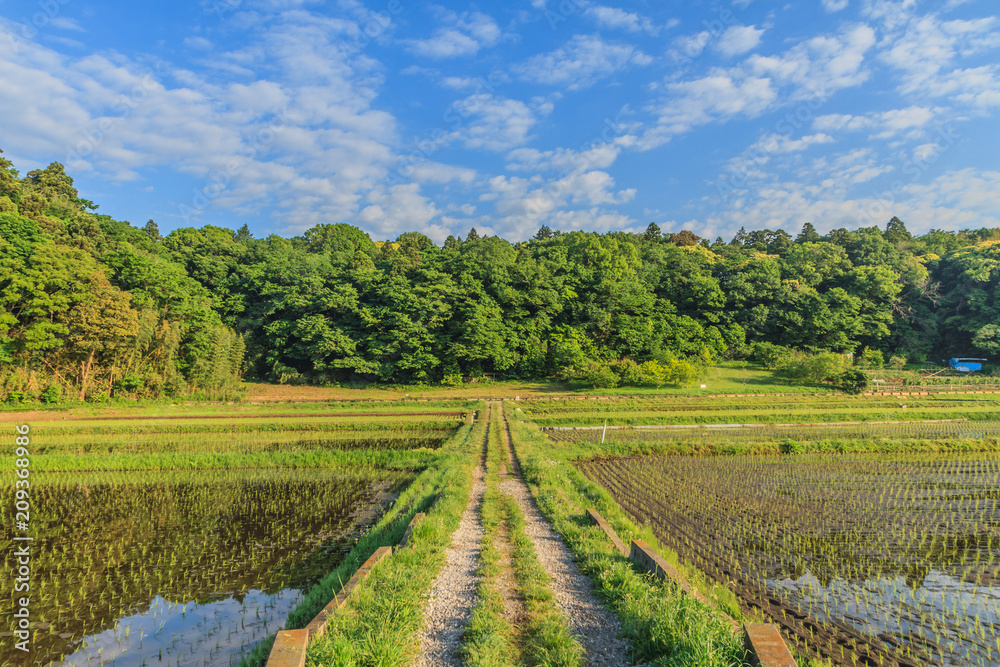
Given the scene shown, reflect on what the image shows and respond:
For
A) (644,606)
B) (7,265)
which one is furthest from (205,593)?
(7,265)

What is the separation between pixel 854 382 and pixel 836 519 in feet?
99.0

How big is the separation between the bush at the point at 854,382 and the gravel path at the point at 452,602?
36539mm

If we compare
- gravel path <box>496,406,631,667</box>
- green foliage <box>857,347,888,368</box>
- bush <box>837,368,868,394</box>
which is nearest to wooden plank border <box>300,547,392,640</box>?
gravel path <box>496,406,631,667</box>

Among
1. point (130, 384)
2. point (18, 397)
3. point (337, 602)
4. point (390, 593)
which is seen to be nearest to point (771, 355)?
point (390, 593)

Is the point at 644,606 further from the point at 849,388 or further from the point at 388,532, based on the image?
the point at 849,388

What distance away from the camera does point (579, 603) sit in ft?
16.3

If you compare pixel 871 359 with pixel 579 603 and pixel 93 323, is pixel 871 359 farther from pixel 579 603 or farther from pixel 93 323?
pixel 93 323

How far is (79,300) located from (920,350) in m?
72.5

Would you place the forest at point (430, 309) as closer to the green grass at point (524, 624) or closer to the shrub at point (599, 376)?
the shrub at point (599, 376)

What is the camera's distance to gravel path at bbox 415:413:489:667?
396 centimetres

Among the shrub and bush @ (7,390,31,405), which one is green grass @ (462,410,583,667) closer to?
the shrub

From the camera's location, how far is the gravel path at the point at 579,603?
3.98m

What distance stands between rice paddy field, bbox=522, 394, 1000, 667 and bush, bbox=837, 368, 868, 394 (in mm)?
10225

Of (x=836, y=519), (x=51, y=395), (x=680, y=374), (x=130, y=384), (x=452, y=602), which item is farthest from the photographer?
(x=680, y=374)
